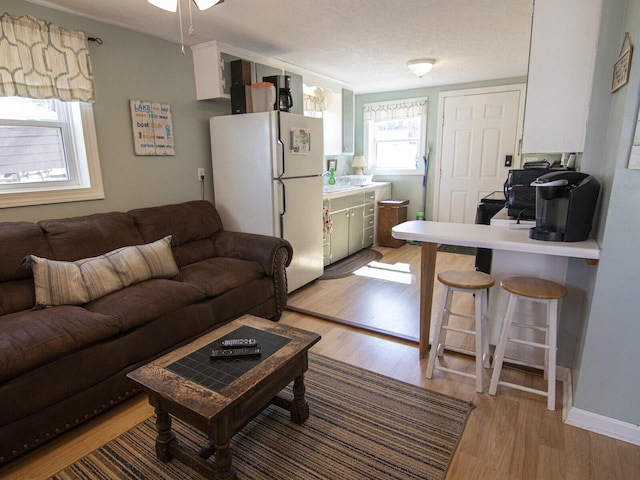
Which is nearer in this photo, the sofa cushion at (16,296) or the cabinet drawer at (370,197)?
the sofa cushion at (16,296)

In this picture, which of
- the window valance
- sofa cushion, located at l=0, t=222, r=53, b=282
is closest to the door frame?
the window valance

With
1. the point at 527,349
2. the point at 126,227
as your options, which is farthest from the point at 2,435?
the point at 527,349

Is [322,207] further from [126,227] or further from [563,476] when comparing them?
[563,476]

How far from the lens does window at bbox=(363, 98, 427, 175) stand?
17.7ft

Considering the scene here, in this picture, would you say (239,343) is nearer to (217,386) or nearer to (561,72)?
(217,386)

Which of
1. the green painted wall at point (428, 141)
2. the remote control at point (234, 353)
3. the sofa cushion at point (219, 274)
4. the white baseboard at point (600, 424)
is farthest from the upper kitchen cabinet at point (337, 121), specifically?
the white baseboard at point (600, 424)

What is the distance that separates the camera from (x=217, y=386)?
1401mm

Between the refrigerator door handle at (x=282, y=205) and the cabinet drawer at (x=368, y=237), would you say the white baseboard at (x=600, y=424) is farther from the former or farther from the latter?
the cabinet drawer at (x=368, y=237)

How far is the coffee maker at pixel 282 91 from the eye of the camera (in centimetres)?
321

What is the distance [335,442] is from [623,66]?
213cm

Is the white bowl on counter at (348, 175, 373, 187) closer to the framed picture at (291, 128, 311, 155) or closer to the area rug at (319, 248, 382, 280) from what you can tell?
the area rug at (319, 248, 382, 280)

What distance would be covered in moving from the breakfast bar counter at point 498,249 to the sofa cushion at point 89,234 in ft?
6.27

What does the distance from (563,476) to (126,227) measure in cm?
290

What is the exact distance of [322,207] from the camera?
3.73 m
